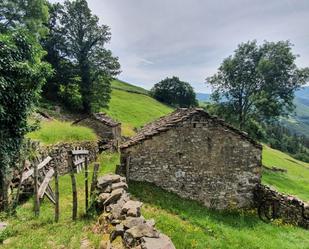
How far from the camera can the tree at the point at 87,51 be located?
158 ft

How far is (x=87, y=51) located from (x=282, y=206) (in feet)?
130

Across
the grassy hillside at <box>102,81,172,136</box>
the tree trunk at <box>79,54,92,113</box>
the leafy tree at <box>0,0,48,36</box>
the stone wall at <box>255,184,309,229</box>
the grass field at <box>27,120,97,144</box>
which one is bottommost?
the stone wall at <box>255,184,309,229</box>

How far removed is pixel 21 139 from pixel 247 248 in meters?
10.4

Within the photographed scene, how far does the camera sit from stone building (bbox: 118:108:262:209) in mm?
17359

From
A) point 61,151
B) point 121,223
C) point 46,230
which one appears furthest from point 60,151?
point 121,223

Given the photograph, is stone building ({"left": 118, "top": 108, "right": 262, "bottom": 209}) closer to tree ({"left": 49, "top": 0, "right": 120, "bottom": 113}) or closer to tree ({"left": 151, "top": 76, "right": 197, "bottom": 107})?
tree ({"left": 49, "top": 0, "right": 120, "bottom": 113})

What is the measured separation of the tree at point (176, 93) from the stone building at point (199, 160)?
8381cm

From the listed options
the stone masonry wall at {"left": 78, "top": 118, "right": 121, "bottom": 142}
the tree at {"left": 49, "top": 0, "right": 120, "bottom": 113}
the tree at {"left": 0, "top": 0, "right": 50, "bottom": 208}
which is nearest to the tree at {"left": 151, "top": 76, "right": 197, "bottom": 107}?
the tree at {"left": 49, "top": 0, "right": 120, "bottom": 113}

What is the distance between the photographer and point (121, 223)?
8562 millimetres

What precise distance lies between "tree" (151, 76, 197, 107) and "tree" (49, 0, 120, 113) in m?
53.1

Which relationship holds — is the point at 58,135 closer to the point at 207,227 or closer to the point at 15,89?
the point at 15,89

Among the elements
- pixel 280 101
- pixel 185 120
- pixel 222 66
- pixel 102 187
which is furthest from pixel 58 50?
pixel 102 187

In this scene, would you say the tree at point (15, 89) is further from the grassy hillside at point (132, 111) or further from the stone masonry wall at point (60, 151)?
the grassy hillside at point (132, 111)

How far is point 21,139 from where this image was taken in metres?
13.7
